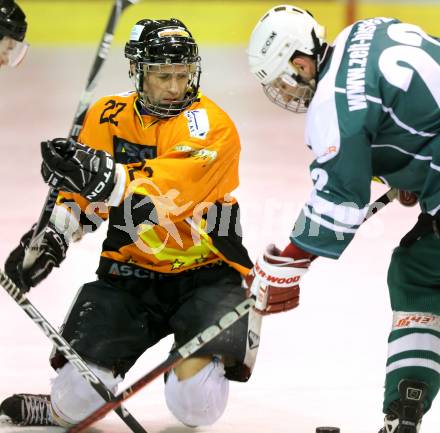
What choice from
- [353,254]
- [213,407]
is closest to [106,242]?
[213,407]

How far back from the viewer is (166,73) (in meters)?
3.85

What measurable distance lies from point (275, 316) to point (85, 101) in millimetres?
1655

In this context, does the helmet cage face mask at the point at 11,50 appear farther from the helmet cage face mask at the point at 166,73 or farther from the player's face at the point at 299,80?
the player's face at the point at 299,80

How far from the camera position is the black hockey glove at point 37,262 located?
3.84 m

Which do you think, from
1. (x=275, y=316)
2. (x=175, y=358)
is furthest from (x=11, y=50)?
(x=275, y=316)

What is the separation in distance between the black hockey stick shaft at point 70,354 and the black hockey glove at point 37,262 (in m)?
0.18

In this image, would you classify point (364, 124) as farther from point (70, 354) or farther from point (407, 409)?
point (70, 354)

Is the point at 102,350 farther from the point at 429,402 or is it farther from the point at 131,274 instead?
the point at 429,402

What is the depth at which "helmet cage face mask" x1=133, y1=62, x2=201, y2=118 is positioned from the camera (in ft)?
12.6

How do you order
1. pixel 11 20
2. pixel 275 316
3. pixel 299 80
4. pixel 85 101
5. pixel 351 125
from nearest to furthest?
pixel 351 125 < pixel 299 80 < pixel 11 20 < pixel 85 101 < pixel 275 316

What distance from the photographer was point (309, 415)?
13.1 ft

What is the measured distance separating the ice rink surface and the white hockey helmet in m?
1.12

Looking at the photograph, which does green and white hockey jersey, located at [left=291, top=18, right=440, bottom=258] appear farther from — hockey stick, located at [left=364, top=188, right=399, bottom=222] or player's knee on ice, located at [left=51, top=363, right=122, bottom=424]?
player's knee on ice, located at [left=51, top=363, right=122, bottom=424]

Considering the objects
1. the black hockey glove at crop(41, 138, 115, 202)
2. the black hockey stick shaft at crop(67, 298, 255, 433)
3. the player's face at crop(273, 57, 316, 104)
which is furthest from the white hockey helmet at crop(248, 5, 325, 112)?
the black hockey stick shaft at crop(67, 298, 255, 433)
